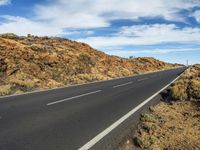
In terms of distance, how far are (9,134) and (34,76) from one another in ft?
70.1

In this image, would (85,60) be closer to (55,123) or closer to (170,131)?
A: (55,123)

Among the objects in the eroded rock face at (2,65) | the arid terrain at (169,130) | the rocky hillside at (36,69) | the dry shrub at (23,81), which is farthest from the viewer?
the eroded rock face at (2,65)

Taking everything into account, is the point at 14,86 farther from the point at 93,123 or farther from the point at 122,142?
the point at 122,142

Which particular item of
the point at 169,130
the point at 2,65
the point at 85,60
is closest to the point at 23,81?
the point at 2,65

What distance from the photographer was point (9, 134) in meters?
7.43

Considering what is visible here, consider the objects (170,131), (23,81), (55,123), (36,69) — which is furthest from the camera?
(36,69)

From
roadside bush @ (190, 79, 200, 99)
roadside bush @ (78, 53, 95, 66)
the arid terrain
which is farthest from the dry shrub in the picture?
roadside bush @ (78, 53, 95, 66)

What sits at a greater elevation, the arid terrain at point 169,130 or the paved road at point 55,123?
the paved road at point 55,123

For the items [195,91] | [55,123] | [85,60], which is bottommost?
[55,123]

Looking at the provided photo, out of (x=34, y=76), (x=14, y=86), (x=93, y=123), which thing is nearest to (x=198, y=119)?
(x=93, y=123)

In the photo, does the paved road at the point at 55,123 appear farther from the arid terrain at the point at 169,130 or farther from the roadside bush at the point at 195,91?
the roadside bush at the point at 195,91

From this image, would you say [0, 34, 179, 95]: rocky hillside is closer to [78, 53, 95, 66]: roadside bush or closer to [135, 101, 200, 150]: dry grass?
[78, 53, 95, 66]: roadside bush

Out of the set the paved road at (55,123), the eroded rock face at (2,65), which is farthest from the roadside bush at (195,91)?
the eroded rock face at (2,65)

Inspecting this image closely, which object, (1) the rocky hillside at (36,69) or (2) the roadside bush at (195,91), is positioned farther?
(1) the rocky hillside at (36,69)
